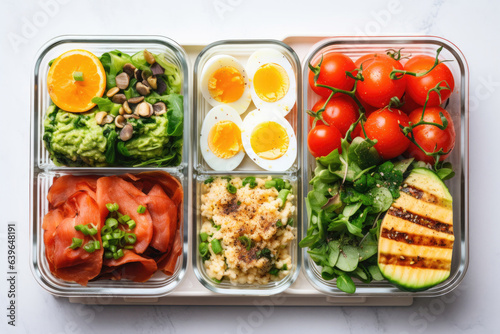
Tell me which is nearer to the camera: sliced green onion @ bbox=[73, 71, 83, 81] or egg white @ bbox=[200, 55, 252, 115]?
sliced green onion @ bbox=[73, 71, 83, 81]

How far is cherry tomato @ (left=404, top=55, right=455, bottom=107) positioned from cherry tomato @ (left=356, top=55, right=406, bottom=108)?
57mm

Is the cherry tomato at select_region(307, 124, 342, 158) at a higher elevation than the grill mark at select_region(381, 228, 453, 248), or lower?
higher

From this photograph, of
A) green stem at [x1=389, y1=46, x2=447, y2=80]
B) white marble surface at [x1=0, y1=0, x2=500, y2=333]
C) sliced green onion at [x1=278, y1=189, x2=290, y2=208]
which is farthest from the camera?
white marble surface at [x1=0, y1=0, x2=500, y2=333]

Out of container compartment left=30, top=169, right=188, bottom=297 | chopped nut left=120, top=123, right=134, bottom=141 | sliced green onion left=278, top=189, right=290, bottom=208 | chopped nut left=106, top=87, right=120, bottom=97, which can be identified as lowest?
container compartment left=30, top=169, right=188, bottom=297

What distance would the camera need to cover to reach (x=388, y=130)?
78.4 inches

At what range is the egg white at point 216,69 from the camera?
84.9 inches

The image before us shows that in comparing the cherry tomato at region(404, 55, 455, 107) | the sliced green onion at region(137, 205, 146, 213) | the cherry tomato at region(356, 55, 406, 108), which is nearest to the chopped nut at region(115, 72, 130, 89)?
the sliced green onion at region(137, 205, 146, 213)

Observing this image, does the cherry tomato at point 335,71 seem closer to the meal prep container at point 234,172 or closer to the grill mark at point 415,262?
the meal prep container at point 234,172

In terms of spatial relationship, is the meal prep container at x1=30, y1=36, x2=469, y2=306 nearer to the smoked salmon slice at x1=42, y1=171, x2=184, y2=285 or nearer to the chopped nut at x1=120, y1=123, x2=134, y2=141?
the smoked salmon slice at x1=42, y1=171, x2=184, y2=285

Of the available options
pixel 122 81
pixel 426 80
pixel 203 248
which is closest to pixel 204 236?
pixel 203 248

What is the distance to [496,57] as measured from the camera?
2.41 metres

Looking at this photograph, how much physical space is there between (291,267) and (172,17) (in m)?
1.61

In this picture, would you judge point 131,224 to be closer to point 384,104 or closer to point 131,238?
point 131,238

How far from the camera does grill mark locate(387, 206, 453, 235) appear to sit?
6.63ft
